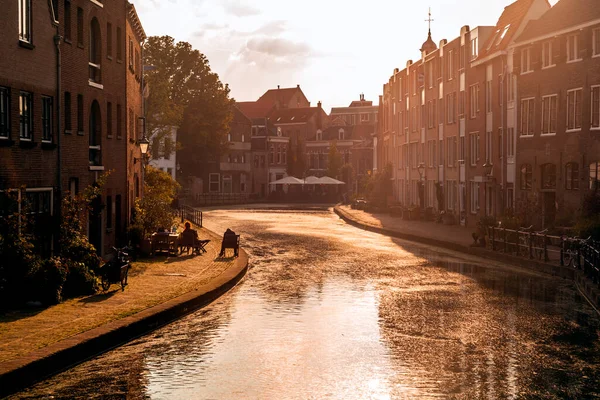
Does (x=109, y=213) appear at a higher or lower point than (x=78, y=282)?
higher

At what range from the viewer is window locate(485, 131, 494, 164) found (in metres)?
50.7

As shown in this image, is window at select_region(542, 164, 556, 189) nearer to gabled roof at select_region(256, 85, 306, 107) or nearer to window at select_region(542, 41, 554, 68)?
window at select_region(542, 41, 554, 68)

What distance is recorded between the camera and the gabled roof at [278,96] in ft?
477

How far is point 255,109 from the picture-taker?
14275cm

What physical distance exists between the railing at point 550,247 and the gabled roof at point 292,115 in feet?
317

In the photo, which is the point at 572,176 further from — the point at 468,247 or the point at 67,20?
the point at 67,20

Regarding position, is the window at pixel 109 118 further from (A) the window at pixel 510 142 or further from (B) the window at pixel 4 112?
(A) the window at pixel 510 142

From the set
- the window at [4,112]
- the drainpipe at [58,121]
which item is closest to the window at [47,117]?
the drainpipe at [58,121]

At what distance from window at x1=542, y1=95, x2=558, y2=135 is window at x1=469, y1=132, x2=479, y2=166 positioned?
9872mm

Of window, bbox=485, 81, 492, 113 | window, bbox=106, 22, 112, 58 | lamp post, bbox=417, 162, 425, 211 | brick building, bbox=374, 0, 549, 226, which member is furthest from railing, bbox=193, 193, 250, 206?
window, bbox=106, 22, 112, 58

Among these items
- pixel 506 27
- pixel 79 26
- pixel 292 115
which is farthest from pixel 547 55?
pixel 292 115

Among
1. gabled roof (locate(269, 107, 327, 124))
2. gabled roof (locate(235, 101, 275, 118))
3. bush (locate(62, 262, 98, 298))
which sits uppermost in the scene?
gabled roof (locate(235, 101, 275, 118))

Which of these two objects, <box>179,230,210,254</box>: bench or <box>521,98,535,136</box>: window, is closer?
<box>179,230,210,254</box>: bench

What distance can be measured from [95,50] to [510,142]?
26.5 metres
